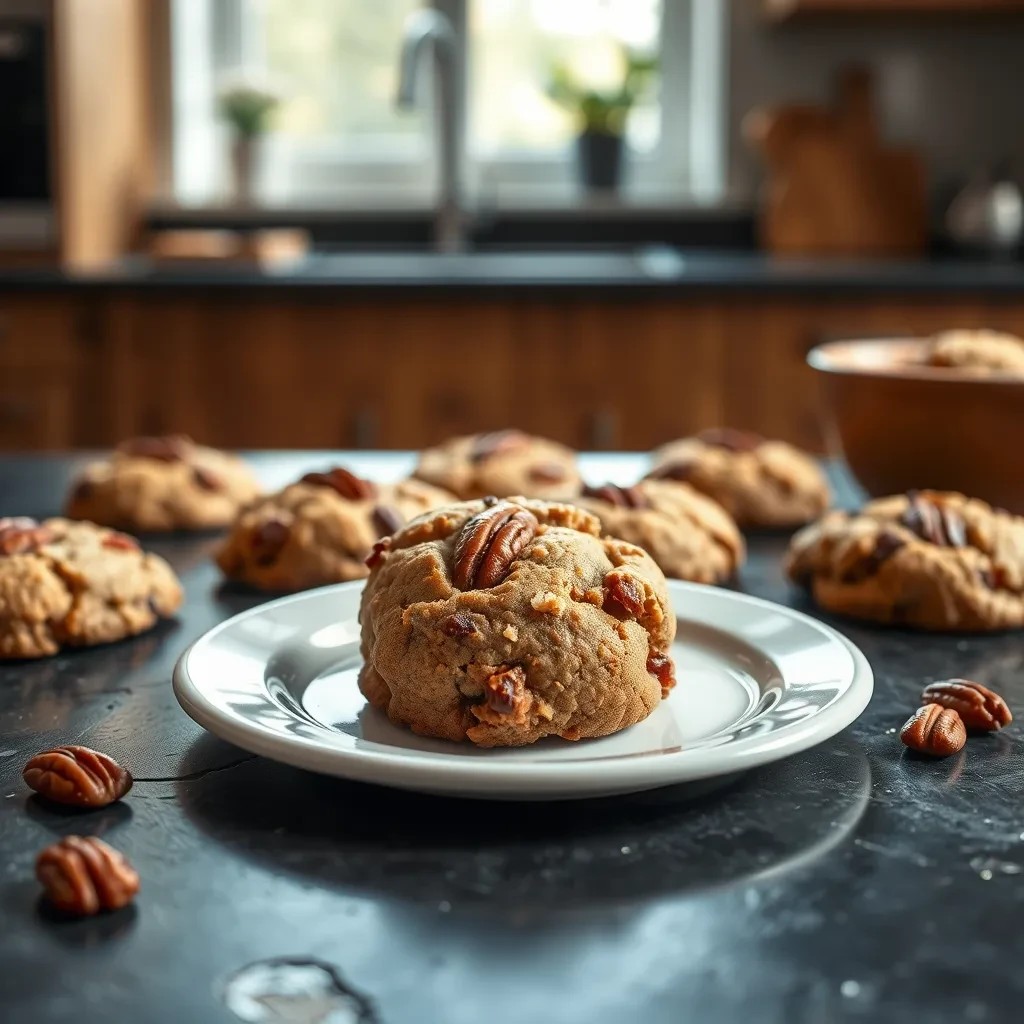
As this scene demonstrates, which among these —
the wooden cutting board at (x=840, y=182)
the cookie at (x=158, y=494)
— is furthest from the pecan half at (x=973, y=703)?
the wooden cutting board at (x=840, y=182)

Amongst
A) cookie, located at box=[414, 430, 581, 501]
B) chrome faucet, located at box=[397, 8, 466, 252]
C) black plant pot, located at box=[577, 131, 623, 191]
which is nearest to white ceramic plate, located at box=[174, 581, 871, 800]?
cookie, located at box=[414, 430, 581, 501]

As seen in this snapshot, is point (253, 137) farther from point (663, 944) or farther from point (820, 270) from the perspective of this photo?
point (663, 944)

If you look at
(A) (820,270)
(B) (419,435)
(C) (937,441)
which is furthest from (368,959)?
(A) (820,270)

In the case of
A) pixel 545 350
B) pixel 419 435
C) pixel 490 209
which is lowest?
pixel 419 435

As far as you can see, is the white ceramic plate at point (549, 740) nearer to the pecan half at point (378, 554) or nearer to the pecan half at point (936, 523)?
the pecan half at point (378, 554)

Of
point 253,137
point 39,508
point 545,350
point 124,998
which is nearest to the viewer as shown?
point 124,998

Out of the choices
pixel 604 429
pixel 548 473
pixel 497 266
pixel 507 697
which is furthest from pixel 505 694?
pixel 497 266
